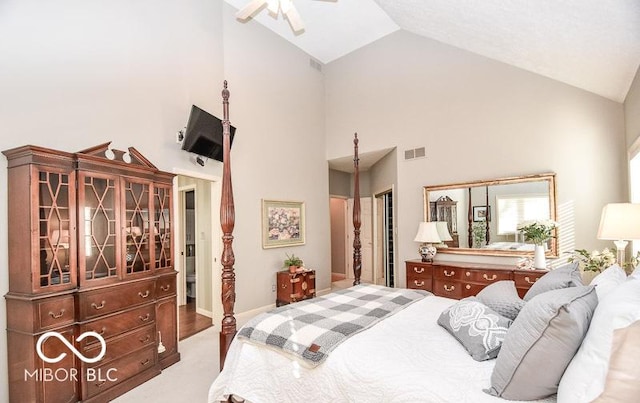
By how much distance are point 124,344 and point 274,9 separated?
3.14 meters

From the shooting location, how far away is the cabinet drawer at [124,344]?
2.49m

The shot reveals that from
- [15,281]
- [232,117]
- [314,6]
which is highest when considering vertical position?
[314,6]

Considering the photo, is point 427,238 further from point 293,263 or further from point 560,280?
point 560,280

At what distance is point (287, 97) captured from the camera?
559 centimetres

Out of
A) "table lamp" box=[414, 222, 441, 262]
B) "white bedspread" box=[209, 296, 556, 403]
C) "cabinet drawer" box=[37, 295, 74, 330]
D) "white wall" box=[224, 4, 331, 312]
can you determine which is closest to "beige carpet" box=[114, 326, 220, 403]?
"white bedspread" box=[209, 296, 556, 403]

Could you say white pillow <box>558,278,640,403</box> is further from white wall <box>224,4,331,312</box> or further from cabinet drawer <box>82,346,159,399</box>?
white wall <box>224,4,331,312</box>

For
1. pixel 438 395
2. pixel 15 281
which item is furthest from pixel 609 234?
pixel 15 281

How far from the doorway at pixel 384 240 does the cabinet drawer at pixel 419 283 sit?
173 cm

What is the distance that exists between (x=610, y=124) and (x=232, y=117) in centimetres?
458

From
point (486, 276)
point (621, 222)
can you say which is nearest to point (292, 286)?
point (486, 276)

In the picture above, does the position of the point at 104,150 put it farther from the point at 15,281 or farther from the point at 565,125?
the point at 565,125

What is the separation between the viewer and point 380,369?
1563 mm

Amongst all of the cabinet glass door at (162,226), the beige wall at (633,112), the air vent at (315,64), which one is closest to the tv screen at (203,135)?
the cabinet glass door at (162,226)

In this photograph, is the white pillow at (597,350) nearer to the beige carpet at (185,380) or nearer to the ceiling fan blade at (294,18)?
the beige carpet at (185,380)
